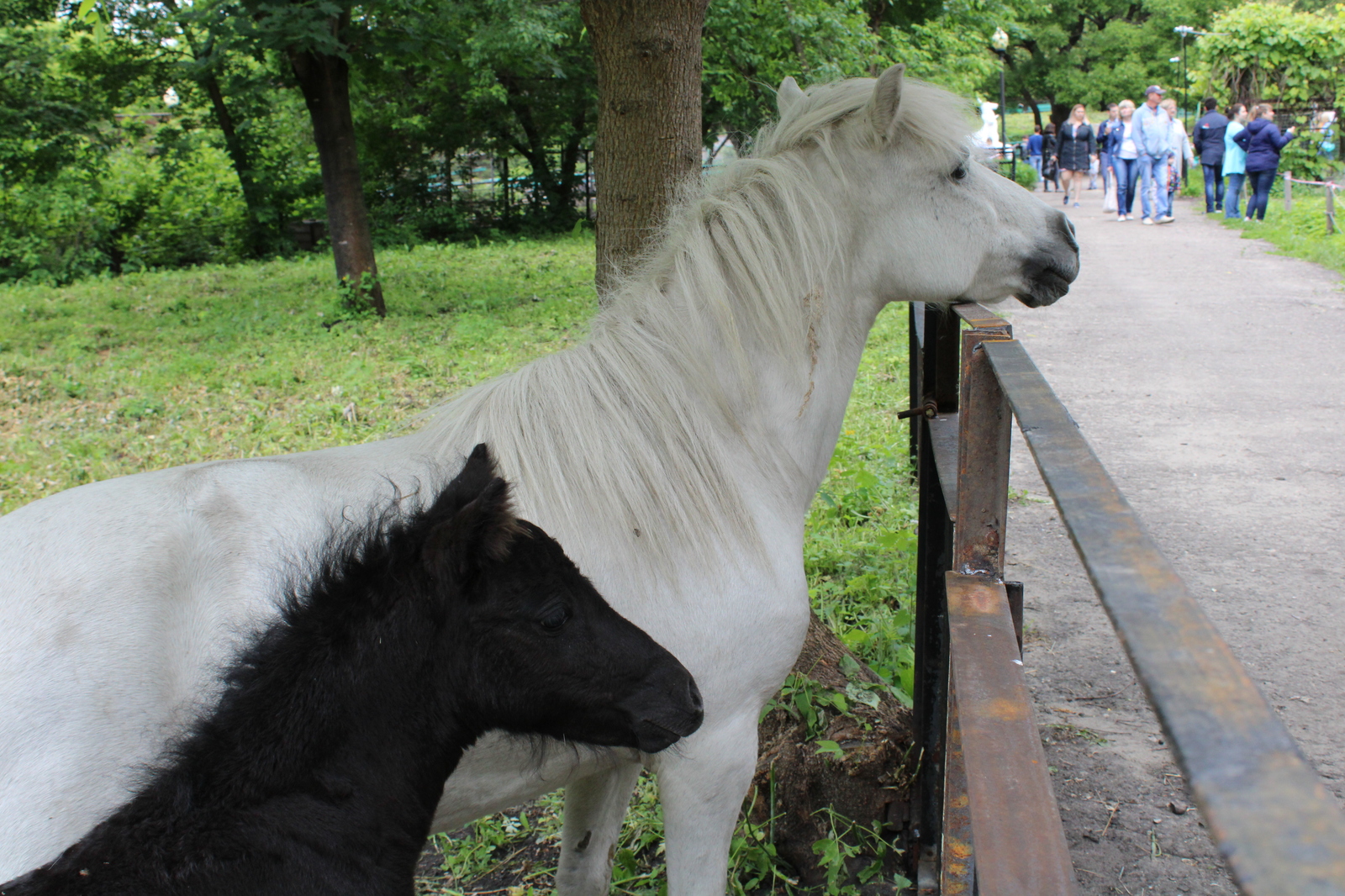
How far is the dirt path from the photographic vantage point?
3059 mm

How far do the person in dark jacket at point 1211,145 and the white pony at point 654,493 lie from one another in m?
16.8

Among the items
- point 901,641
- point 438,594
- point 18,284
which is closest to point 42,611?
point 438,594

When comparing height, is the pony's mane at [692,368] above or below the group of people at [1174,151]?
below

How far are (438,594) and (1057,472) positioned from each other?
118 centimetres

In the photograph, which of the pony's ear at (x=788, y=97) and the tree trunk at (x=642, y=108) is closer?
the pony's ear at (x=788, y=97)

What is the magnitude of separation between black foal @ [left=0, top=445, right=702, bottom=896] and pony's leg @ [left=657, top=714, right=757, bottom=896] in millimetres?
263

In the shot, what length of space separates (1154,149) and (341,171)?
42.2 feet

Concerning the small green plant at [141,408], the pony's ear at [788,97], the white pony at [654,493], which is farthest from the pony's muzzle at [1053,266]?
the small green plant at [141,408]

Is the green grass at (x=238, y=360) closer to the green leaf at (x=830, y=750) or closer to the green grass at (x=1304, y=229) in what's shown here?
the green leaf at (x=830, y=750)

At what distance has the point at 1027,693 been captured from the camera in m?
1.49

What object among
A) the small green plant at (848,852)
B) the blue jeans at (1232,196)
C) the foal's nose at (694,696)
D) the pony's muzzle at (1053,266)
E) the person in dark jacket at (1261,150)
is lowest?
the small green plant at (848,852)

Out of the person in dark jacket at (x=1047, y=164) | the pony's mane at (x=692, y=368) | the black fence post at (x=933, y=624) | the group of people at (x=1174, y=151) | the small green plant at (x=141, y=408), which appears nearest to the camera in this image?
the pony's mane at (x=692, y=368)

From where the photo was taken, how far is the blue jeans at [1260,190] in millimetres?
15297

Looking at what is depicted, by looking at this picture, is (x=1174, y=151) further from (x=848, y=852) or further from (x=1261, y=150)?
(x=848, y=852)
